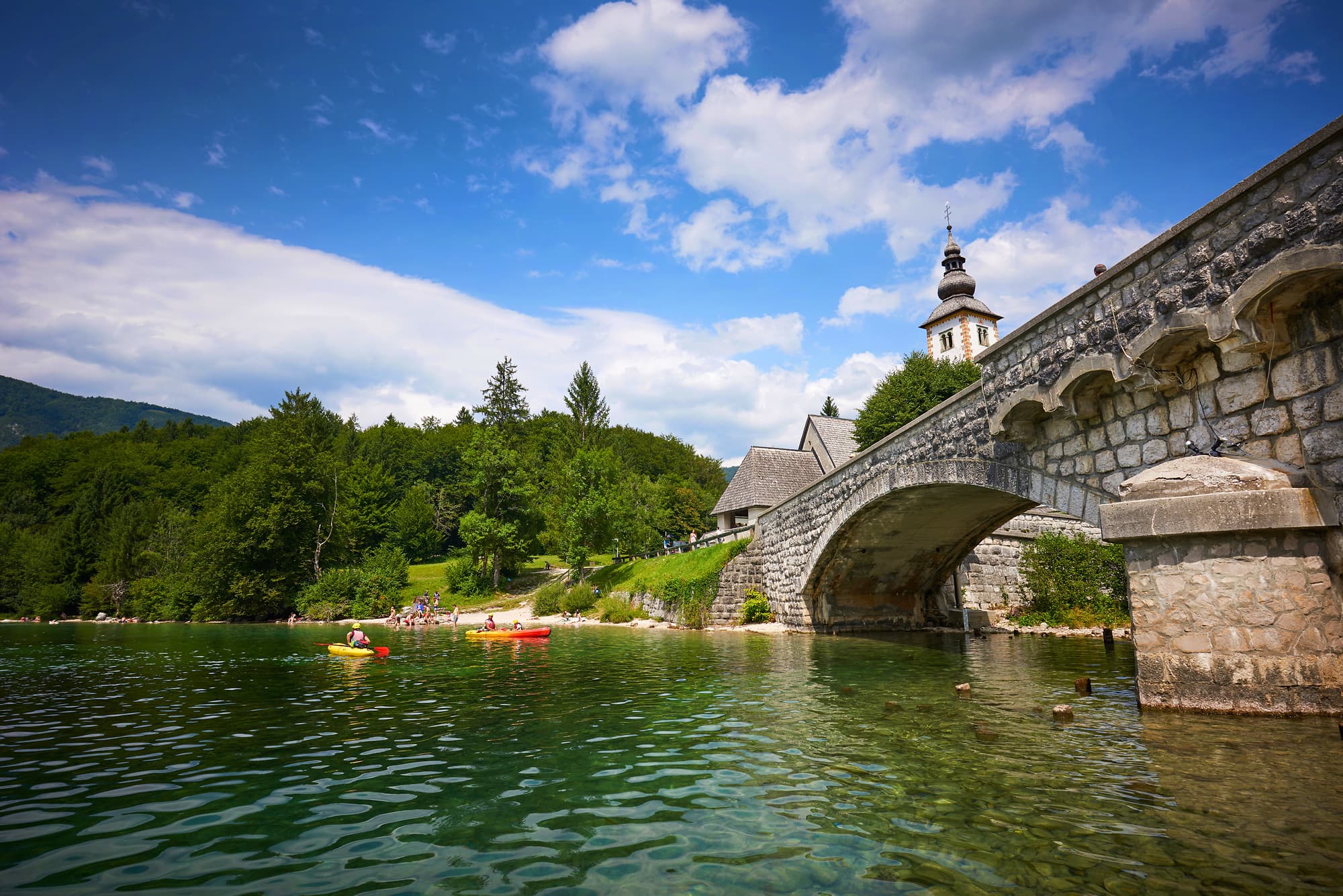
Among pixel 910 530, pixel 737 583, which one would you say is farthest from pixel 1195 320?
pixel 737 583

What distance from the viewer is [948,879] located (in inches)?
133

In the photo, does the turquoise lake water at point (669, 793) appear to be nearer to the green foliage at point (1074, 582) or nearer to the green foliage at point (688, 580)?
the green foliage at point (1074, 582)

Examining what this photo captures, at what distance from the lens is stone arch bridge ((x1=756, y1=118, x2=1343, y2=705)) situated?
19.4ft

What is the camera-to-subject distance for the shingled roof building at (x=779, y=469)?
38.3 meters

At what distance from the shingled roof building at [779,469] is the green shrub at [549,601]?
10404 millimetres

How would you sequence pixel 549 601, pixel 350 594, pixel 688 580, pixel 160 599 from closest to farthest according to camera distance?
pixel 688 580
pixel 549 601
pixel 350 594
pixel 160 599

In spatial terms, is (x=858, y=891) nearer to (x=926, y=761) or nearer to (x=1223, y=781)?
(x=926, y=761)

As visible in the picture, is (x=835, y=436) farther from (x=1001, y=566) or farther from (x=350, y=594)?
(x=350, y=594)

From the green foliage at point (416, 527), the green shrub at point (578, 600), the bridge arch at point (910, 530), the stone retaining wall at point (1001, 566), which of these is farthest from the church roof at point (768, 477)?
the green foliage at point (416, 527)

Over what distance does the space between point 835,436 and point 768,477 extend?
5.11 meters

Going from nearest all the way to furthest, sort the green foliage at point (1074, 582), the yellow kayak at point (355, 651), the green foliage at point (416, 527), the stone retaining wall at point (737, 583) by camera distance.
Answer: the yellow kayak at point (355, 651) < the green foliage at point (1074, 582) < the stone retaining wall at point (737, 583) < the green foliage at point (416, 527)

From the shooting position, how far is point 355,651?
1677 cm

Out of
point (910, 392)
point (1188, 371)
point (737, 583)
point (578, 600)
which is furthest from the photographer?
point (578, 600)

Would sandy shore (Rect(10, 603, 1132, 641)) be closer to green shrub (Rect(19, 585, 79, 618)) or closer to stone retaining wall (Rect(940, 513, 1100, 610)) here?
green shrub (Rect(19, 585, 79, 618))
